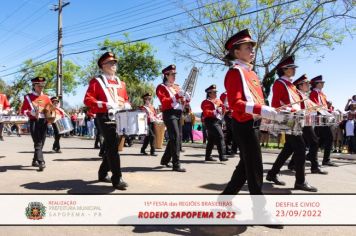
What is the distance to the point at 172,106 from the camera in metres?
8.93

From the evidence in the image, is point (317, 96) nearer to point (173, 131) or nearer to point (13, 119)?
point (173, 131)

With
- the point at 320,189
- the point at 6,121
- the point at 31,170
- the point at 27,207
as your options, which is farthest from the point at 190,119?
the point at 27,207

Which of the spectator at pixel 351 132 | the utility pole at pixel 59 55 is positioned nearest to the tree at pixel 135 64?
the utility pole at pixel 59 55

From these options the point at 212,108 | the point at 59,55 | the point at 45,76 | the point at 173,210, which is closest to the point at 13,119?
the point at 212,108

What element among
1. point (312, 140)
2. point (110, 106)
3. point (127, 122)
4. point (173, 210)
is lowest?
point (173, 210)

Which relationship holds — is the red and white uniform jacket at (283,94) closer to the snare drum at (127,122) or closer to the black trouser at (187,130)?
the snare drum at (127,122)

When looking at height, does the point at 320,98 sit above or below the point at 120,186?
above

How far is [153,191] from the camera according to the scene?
6.56 m

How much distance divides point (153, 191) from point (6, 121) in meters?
6.19

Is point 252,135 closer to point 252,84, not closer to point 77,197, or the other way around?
point 252,84

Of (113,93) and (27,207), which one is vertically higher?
(113,93)

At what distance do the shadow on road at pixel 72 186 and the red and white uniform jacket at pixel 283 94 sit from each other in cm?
299

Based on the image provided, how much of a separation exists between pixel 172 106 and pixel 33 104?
10.1ft

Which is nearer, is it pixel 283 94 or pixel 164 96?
pixel 283 94
